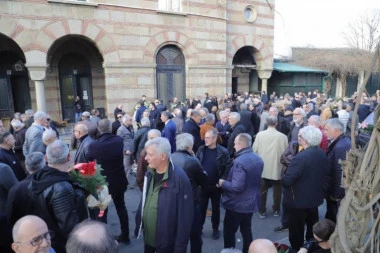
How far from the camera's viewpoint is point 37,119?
17.9ft

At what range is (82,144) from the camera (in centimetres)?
455

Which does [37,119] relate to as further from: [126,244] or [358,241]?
[358,241]

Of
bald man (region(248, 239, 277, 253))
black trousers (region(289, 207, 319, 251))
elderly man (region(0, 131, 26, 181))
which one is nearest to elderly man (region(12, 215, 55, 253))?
bald man (region(248, 239, 277, 253))

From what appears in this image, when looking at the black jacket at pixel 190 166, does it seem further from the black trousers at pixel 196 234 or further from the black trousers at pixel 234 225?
the black trousers at pixel 234 225

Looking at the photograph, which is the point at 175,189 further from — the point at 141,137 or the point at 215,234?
the point at 141,137

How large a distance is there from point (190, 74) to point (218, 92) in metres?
2.01

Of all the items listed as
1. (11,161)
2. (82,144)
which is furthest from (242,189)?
(11,161)

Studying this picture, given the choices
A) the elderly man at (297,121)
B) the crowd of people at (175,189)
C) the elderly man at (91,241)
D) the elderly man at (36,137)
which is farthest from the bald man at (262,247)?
the elderly man at (36,137)

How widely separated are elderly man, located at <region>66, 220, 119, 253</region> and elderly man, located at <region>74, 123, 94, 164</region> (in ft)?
9.36

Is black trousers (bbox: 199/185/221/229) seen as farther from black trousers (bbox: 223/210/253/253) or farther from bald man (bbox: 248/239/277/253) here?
bald man (bbox: 248/239/277/253)

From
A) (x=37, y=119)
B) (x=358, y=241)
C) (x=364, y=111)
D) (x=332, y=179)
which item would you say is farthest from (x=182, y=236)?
(x=364, y=111)

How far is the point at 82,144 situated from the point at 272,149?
3121mm

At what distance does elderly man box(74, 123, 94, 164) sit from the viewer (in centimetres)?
440

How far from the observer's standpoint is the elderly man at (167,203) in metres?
2.78
